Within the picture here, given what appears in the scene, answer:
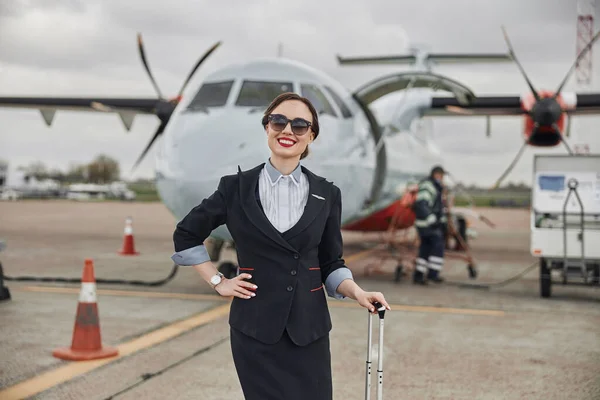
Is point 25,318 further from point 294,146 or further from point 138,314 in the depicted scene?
point 294,146

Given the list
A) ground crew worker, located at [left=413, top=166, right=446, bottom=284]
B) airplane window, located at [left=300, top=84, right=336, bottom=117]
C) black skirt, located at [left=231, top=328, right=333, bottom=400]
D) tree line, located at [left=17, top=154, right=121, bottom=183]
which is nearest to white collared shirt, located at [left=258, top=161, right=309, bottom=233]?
black skirt, located at [left=231, top=328, right=333, bottom=400]

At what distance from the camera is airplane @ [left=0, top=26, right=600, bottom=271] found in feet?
23.5

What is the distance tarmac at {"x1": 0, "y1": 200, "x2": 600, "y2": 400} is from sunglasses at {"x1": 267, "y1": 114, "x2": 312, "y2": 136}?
7.78ft

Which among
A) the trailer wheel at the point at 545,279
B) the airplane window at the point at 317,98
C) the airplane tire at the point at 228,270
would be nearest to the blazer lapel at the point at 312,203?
the airplane tire at the point at 228,270

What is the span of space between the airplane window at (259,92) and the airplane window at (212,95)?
180 mm

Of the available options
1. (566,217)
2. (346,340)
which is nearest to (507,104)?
(566,217)

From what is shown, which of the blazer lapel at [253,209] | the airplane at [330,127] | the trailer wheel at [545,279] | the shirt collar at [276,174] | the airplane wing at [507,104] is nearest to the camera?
the blazer lapel at [253,209]

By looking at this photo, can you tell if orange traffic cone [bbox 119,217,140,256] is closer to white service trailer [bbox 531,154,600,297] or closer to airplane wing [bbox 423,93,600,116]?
airplane wing [bbox 423,93,600,116]

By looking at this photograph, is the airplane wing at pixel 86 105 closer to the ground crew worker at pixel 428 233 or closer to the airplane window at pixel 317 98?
the airplane window at pixel 317 98

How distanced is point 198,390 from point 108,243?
1144 centimetres

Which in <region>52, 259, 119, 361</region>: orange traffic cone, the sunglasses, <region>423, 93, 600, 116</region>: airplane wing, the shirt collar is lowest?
<region>52, 259, 119, 361</region>: orange traffic cone

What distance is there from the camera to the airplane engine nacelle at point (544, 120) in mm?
11562

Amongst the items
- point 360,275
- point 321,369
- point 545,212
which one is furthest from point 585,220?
point 321,369

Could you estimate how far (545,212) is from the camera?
901 cm
